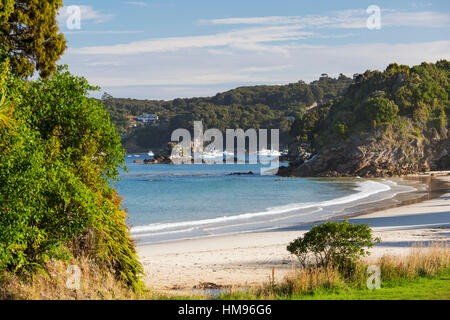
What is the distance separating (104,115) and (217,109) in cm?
14023

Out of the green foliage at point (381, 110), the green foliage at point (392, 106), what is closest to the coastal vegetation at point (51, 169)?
the green foliage at point (392, 106)

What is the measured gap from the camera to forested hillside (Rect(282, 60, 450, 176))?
69.2 meters

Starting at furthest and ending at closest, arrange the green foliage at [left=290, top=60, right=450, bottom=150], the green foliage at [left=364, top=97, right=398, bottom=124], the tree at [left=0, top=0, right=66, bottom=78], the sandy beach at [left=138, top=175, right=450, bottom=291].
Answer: the green foliage at [left=290, top=60, right=450, bottom=150] < the green foliage at [left=364, top=97, right=398, bottom=124] < the sandy beach at [left=138, top=175, right=450, bottom=291] < the tree at [left=0, top=0, right=66, bottom=78]

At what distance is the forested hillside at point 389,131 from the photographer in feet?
227

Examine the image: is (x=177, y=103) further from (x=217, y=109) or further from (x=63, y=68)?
(x=63, y=68)

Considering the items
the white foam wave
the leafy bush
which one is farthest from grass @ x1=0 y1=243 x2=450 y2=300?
the white foam wave

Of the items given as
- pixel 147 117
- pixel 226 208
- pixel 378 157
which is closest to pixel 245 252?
pixel 226 208

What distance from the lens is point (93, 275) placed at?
9539mm

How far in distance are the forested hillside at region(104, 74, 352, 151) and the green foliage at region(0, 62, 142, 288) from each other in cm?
12232

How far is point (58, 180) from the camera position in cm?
810

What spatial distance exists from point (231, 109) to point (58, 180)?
147 metres

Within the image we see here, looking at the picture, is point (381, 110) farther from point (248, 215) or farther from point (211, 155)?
point (211, 155)

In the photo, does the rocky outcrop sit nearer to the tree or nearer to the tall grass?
the tree

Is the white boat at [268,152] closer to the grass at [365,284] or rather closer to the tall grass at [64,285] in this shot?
the grass at [365,284]
